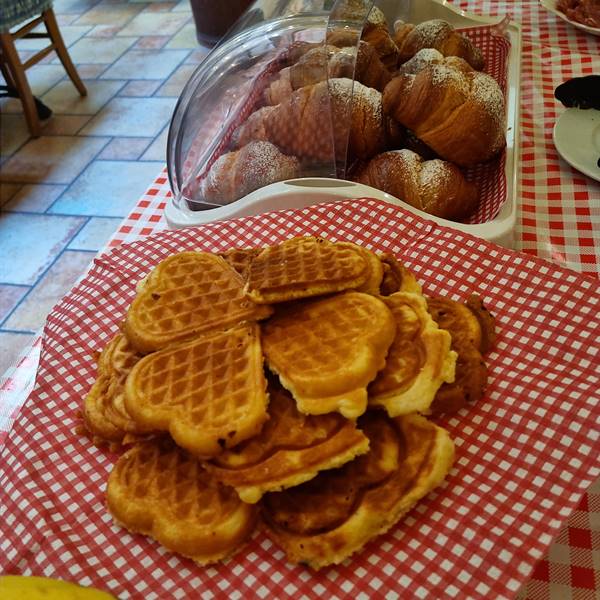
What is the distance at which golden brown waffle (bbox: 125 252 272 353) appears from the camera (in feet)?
3.13

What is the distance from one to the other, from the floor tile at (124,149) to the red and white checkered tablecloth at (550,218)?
6.66ft

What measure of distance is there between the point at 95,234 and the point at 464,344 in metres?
2.56

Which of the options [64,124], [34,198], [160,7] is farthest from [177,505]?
[160,7]

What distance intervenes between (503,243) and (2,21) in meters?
3.22

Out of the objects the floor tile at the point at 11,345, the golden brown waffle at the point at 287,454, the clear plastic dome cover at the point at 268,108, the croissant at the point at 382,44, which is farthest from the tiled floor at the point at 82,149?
the golden brown waffle at the point at 287,454

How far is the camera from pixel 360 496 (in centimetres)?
78

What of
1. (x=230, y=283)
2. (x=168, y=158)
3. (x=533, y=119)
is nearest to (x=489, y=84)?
(x=533, y=119)

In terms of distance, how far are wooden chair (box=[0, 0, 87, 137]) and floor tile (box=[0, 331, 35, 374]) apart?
5.58ft

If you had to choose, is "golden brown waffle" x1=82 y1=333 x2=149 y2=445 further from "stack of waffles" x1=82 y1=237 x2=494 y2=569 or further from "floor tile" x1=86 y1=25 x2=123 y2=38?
"floor tile" x1=86 y1=25 x2=123 y2=38

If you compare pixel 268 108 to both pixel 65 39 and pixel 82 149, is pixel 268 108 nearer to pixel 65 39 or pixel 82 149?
pixel 82 149

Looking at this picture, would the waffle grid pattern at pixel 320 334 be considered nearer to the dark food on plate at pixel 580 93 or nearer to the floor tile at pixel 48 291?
the dark food on plate at pixel 580 93

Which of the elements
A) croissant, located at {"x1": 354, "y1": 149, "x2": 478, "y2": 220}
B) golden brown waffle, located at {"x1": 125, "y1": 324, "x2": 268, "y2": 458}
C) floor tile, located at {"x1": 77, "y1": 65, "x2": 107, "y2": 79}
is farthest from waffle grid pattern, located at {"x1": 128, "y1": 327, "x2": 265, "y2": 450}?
floor tile, located at {"x1": 77, "y1": 65, "x2": 107, "y2": 79}

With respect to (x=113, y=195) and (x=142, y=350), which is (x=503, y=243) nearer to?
(x=142, y=350)

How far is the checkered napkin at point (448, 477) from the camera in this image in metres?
0.75
